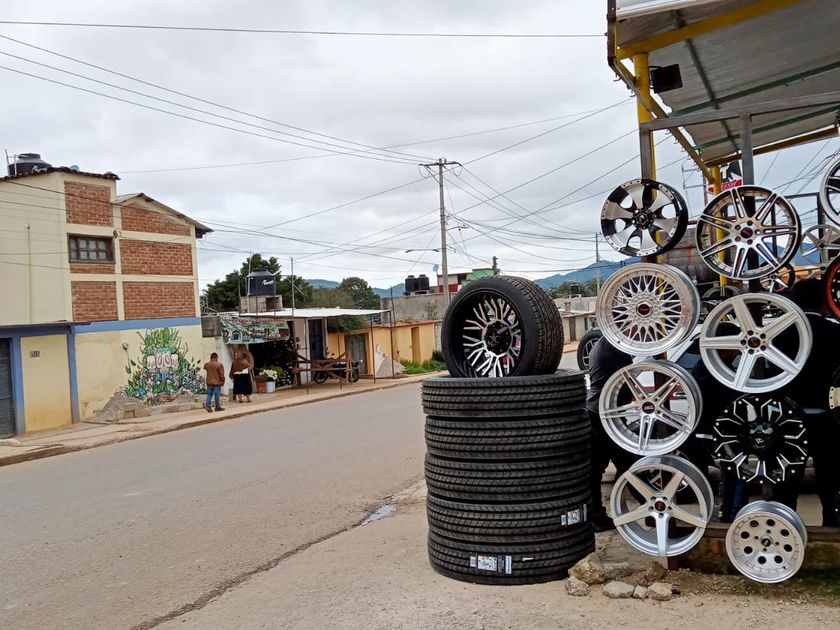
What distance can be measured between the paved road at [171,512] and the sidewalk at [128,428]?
2.66ft

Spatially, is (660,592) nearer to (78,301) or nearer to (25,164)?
(78,301)

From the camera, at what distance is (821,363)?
16.5 ft

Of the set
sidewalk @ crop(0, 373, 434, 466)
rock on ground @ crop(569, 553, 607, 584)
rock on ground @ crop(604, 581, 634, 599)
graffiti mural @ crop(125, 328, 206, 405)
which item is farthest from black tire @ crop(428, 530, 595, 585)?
graffiti mural @ crop(125, 328, 206, 405)

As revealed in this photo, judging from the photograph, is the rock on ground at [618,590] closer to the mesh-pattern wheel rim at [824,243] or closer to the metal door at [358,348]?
the mesh-pattern wheel rim at [824,243]

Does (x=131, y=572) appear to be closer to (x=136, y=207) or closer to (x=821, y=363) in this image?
(x=821, y=363)

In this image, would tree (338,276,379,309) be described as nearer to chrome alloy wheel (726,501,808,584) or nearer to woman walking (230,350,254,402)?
woman walking (230,350,254,402)

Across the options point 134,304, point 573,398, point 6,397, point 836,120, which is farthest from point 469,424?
point 134,304

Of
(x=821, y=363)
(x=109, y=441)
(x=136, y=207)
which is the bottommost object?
(x=109, y=441)

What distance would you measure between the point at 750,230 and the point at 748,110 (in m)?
0.82

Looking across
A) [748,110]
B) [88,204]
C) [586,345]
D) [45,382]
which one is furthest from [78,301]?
[748,110]

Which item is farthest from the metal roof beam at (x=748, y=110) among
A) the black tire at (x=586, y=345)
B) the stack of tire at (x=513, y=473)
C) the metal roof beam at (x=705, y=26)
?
the black tire at (x=586, y=345)

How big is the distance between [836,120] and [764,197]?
17.6ft

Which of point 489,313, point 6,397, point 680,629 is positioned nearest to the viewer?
point 680,629

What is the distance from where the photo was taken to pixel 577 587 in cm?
476
